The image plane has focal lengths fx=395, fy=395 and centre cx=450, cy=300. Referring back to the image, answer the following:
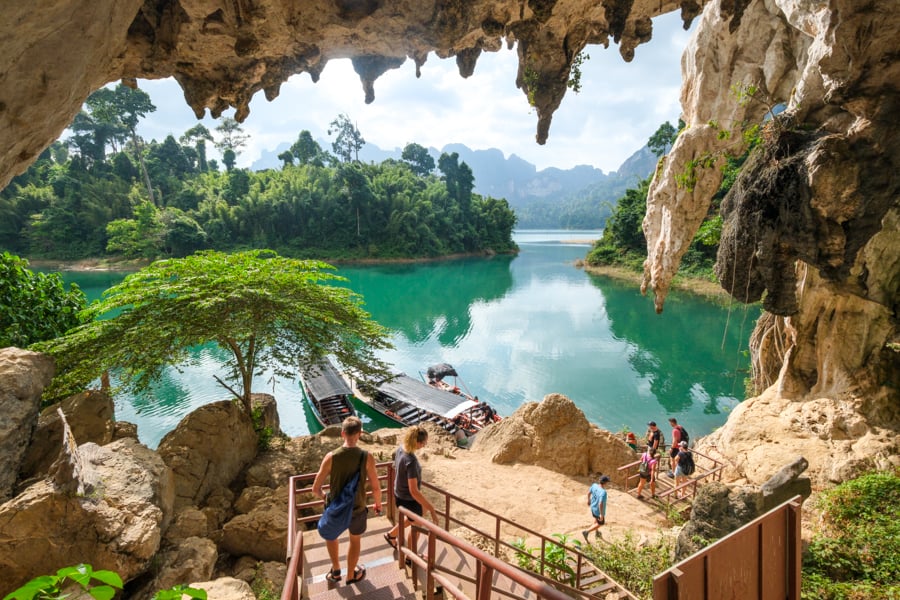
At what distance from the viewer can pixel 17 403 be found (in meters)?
5.70

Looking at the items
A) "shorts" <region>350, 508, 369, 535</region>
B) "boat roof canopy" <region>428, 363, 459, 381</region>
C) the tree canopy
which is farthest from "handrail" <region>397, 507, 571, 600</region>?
"boat roof canopy" <region>428, 363, 459, 381</region>

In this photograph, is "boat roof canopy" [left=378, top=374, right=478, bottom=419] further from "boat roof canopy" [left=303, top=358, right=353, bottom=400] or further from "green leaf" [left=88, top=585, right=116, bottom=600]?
"green leaf" [left=88, top=585, right=116, bottom=600]

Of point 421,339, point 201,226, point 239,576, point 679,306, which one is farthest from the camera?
point 201,226

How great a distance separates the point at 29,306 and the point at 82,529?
655 centimetres

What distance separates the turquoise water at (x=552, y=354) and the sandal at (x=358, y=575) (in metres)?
6.45

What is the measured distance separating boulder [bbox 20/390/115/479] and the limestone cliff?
4279mm

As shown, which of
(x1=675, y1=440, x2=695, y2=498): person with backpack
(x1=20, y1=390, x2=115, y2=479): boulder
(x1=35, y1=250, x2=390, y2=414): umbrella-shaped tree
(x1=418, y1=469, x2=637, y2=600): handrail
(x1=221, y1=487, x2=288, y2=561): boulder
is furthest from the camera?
(x1=675, y1=440, x2=695, y2=498): person with backpack

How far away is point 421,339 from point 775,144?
19.4 m

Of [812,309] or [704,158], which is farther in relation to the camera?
[812,309]

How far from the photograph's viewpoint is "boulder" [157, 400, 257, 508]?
6953mm

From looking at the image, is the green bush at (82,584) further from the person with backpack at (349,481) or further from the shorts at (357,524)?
the shorts at (357,524)

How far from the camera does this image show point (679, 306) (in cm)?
2944

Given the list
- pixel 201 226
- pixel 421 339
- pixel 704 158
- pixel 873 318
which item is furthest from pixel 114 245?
pixel 873 318

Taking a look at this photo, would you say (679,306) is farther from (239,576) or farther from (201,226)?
(201,226)
